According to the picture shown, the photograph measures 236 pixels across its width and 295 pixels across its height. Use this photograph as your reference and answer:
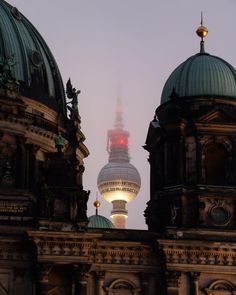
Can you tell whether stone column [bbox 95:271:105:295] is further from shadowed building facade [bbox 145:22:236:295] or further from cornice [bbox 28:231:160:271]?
shadowed building facade [bbox 145:22:236:295]

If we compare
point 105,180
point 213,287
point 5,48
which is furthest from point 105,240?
point 105,180

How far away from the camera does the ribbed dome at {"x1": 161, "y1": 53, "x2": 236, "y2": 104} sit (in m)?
56.6

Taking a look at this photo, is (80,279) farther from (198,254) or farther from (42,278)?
(198,254)

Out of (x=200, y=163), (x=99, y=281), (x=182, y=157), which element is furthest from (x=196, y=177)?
(x=99, y=281)

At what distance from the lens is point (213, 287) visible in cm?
5338

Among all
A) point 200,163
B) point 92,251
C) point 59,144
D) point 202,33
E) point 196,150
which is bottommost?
point 92,251

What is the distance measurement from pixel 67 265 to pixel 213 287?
7.04 metres

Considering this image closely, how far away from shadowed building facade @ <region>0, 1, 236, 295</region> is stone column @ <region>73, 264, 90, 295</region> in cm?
4

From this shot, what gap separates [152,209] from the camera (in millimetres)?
57219

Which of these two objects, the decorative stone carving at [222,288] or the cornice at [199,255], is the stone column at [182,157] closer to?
the cornice at [199,255]

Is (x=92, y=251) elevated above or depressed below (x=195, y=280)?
above

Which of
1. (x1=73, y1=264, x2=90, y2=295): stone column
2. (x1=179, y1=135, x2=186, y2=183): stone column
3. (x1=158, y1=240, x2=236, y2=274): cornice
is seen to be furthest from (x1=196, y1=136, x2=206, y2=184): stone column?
(x1=73, y1=264, x2=90, y2=295): stone column

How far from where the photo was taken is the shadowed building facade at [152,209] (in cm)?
5194

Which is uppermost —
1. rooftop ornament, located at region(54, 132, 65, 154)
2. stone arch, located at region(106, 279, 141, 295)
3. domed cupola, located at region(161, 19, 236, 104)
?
domed cupola, located at region(161, 19, 236, 104)
